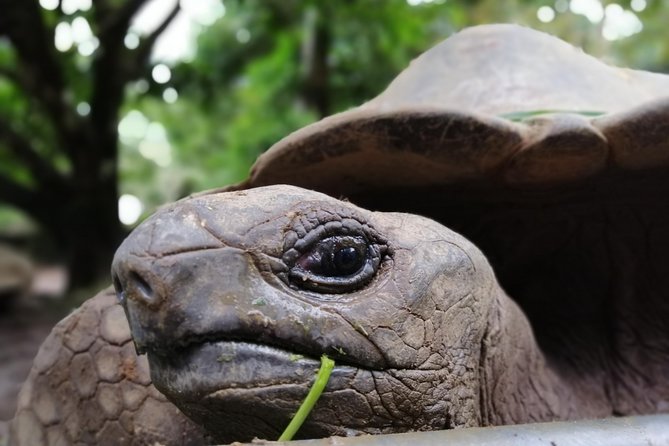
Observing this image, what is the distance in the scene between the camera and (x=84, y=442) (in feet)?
4.94

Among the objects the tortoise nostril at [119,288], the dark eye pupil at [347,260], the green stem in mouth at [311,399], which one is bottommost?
the green stem in mouth at [311,399]

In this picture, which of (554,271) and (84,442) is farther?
(554,271)

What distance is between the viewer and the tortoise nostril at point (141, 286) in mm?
933

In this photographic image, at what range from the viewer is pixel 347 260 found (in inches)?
41.3

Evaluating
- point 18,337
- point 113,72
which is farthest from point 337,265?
point 113,72

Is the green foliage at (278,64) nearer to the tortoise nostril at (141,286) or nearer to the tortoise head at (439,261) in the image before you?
the tortoise head at (439,261)

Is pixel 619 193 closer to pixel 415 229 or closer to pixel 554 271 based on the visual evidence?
pixel 554 271

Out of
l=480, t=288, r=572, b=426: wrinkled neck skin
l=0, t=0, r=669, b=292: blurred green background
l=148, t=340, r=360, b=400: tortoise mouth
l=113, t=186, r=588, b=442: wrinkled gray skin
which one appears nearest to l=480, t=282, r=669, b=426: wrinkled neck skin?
l=480, t=288, r=572, b=426: wrinkled neck skin

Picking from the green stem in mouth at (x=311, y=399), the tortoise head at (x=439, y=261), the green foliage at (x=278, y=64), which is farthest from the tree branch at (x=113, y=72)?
the green stem in mouth at (x=311, y=399)

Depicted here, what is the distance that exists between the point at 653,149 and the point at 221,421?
979 mm

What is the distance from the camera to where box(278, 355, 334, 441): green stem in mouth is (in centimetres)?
95

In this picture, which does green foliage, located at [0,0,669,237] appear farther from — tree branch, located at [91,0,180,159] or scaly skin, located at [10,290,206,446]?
scaly skin, located at [10,290,206,446]

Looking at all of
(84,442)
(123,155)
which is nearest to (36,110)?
(84,442)

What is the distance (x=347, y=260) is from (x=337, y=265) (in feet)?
0.06
